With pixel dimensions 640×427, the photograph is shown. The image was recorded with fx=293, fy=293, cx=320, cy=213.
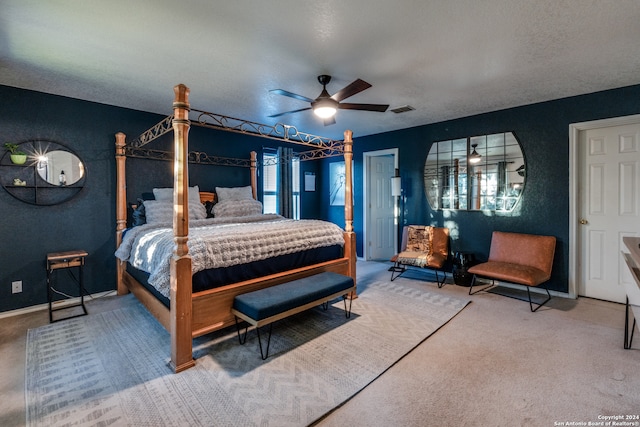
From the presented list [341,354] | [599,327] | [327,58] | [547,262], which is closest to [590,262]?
[547,262]

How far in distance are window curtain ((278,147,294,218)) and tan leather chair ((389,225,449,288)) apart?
2.26m

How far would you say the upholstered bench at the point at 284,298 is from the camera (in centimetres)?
227

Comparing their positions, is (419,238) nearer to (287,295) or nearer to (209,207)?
(287,295)

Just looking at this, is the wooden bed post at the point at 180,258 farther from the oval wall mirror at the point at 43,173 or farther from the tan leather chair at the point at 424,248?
the tan leather chair at the point at 424,248

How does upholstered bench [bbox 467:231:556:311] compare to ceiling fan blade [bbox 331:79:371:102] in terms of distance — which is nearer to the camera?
ceiling fan blade [bbox 331:79:371:102]

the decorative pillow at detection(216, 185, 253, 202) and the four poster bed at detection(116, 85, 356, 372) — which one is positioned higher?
the decorative pillow at detection(216, 185, 253, 202)

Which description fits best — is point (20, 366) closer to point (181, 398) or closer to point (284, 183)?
point (181, 398)

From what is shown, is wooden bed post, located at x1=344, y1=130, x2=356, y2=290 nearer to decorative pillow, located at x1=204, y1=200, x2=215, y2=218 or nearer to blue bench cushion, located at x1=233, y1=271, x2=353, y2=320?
blue bench cushion, located at x1=233, y1=271, x2=353, y2=320

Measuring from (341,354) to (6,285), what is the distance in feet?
12.2

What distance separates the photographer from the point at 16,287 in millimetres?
3254

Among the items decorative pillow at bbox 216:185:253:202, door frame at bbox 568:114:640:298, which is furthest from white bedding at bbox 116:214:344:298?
door frame at bbox 568:114:640:298

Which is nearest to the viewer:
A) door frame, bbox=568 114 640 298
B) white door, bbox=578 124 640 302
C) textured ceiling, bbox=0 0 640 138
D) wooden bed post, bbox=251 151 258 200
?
textured ceiling, bbox=0 0 640 138

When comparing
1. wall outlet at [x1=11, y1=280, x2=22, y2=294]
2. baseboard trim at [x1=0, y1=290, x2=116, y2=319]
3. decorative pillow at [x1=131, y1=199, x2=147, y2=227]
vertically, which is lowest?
baseboard trim at [x1=0, y1=290, x2=116, y2=319]

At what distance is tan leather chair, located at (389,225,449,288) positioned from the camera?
418 centimetres
